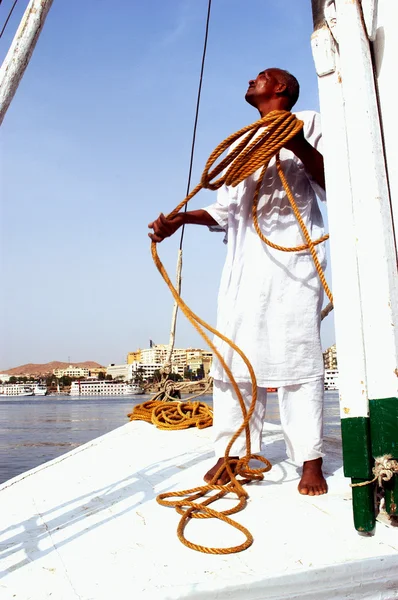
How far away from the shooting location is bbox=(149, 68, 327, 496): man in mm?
1744

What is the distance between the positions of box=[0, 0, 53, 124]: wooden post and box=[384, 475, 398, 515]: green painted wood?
50.3 inches

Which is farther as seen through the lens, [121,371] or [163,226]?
[121,371]

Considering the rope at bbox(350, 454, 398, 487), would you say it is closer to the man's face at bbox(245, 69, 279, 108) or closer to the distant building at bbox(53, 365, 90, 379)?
the man's face at bbox(245, 69, 279, 108)

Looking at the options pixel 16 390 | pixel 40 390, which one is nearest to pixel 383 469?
pixel 40 390

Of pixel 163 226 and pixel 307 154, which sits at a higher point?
pixel 307 154

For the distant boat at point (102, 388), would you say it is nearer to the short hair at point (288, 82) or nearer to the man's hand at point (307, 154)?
the short hair at point (288, 82)

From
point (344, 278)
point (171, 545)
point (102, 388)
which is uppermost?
point (344, 278)

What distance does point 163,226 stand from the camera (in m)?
1.96

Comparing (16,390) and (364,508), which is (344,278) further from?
(16,390)

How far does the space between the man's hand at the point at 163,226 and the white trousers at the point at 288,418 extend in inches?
23.9

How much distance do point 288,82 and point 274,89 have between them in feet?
0.20

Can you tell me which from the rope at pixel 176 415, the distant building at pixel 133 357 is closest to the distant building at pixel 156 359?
the distant building at pixel 133 357

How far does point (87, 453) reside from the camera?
2621 mm

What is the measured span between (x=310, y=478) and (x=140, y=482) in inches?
25.4
